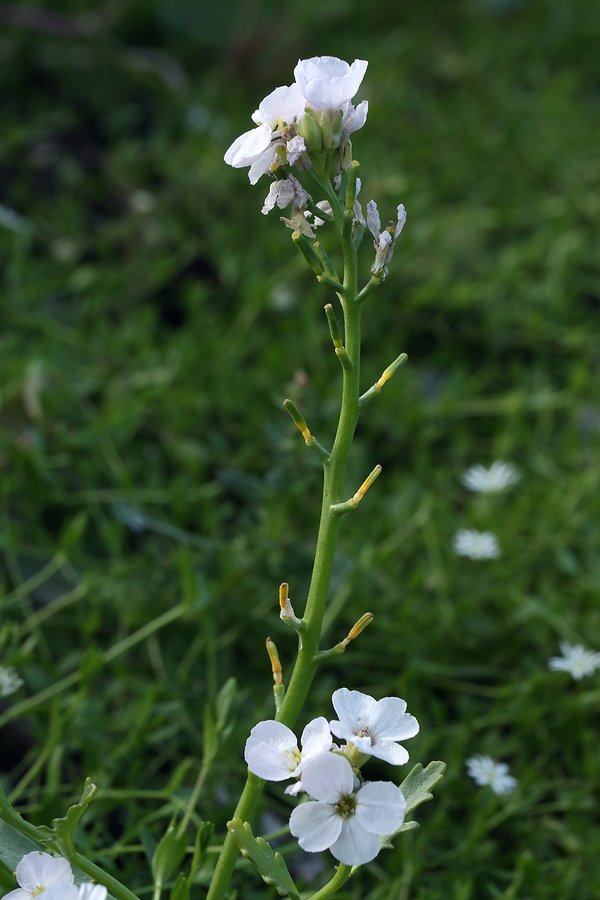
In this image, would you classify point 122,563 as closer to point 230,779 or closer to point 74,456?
point 74,456

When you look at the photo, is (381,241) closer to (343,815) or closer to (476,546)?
(343,815)

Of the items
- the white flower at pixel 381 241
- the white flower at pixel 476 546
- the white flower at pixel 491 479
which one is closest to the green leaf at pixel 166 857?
the white flower at pixel 381 241

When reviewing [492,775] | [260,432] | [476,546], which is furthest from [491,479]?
[492,775]

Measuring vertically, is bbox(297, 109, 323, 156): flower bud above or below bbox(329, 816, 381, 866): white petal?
above

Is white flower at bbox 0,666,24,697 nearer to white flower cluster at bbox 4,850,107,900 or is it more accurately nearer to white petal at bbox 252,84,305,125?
white flower cluster at bbox 4,850,107,900

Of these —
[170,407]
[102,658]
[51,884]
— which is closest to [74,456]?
[170,407]

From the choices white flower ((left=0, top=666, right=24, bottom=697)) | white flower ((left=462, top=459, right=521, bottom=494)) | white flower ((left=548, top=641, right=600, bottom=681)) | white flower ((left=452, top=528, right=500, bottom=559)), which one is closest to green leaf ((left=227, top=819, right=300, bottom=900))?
white flower ((left=0, top=666, right=24, bottom=697))
